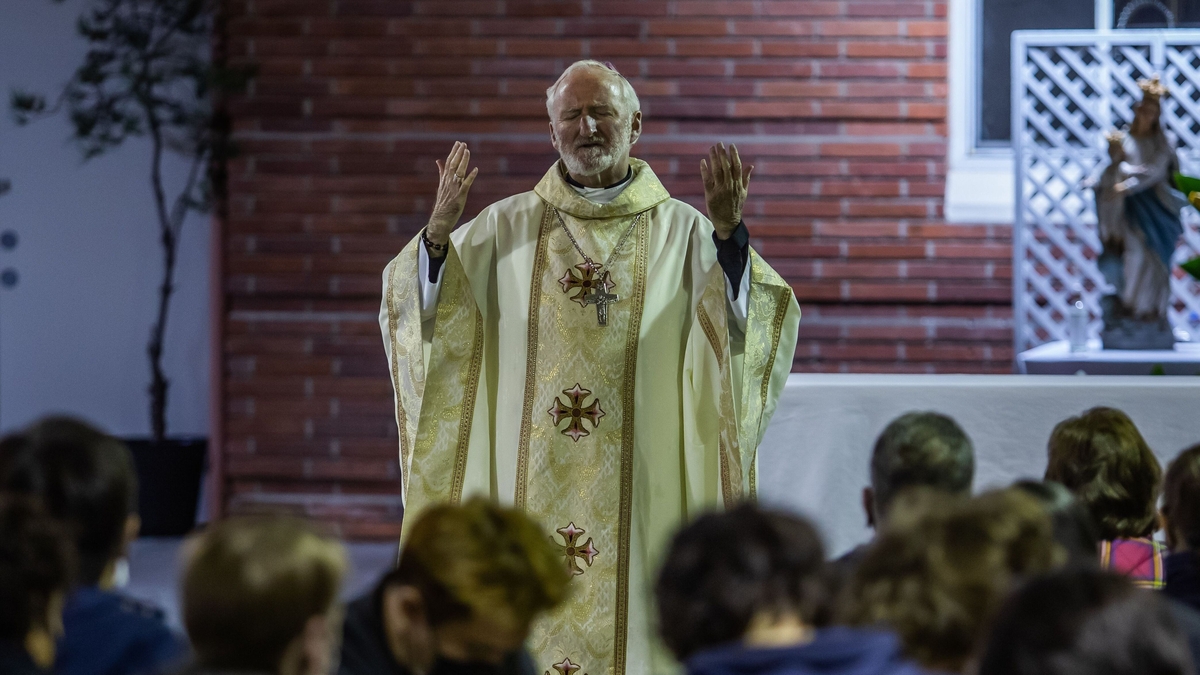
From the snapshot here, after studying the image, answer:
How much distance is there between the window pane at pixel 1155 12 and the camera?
7254mm

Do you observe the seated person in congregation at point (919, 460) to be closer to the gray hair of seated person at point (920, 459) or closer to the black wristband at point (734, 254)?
the gray hair of seated person at point (920, 459)

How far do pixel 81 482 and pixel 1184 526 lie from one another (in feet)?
5.69

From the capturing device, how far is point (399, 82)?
7.12 m

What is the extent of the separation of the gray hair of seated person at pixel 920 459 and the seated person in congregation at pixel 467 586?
0.77 m

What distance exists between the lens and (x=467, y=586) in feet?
6.00

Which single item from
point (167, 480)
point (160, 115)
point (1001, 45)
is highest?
point (1001, 45)

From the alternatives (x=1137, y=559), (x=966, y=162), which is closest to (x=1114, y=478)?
(x=1137, y=559)

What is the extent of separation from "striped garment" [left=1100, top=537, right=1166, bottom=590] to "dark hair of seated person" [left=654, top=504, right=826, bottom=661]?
3.89 ft

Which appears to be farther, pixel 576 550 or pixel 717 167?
pixel 576 550

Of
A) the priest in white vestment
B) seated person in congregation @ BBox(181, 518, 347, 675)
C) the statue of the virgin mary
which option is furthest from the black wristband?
the statue of the virgin mary

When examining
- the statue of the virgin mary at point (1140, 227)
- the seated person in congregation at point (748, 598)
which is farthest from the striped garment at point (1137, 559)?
the statue of the virgin mary at point (1140, 227)

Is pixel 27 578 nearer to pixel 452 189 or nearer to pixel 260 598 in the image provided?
pixel 260 598

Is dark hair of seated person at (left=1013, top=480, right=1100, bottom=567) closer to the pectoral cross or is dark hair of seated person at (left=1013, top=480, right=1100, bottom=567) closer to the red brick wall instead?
the pectoral cross

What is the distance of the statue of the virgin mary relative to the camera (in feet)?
19.3
